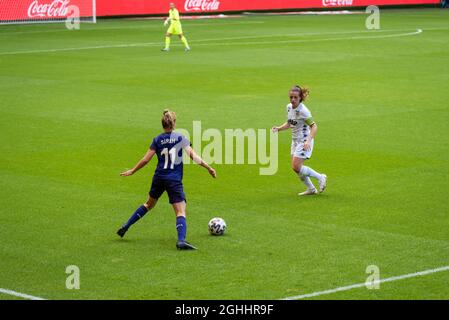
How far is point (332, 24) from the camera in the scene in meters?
57.0

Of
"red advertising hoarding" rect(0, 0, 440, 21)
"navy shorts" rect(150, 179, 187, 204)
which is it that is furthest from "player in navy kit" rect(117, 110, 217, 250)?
"red advertising hoarding" rect(0, 0, 440, 21)

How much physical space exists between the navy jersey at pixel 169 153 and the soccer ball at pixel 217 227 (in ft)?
3.07

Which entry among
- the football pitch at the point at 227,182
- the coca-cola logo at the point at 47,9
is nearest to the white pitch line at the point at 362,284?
the football pitch at the point at 227,182

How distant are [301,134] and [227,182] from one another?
187 centimetres


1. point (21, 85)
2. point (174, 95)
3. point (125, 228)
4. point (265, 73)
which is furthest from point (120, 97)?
point (125, 228)

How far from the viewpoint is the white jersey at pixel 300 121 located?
1686cm

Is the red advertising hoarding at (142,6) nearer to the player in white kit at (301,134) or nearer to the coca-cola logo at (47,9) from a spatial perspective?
the coca-cola logo at (47,9)

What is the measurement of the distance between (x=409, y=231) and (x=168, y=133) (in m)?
3.80

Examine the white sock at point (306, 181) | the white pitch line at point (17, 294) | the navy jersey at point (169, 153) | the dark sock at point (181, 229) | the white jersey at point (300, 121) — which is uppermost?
the white jersey at point (300, 121)

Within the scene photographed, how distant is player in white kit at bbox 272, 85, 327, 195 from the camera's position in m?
16.8

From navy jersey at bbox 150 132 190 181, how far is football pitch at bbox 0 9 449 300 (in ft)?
3.24

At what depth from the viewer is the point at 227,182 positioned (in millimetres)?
18109

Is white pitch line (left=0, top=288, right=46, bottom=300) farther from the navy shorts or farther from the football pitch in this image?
the navy shorts

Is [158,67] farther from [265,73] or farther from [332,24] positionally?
[332,24]
